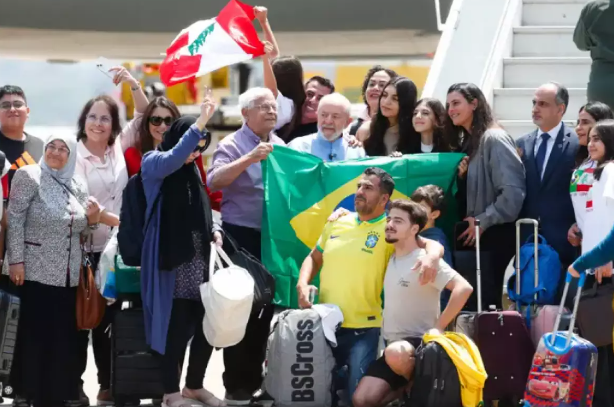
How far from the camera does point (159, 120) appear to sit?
347 inches

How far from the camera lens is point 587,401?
24.5 feet

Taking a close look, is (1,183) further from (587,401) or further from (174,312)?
(587,401)

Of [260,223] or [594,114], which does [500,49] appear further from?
[260,223]

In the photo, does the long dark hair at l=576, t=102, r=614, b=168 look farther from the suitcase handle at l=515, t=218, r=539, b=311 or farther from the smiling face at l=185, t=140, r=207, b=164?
the smiling face at l=185, t=140, r=207, b=164

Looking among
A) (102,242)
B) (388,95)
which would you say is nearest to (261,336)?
(102,242)

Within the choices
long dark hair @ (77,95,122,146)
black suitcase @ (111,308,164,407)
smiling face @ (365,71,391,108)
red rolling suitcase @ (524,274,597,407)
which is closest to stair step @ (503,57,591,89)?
smiling face @ (365,71,391,108)

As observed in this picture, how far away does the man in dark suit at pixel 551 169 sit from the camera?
8.33m

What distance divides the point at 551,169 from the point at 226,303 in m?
2.21

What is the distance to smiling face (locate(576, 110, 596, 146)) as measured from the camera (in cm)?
831

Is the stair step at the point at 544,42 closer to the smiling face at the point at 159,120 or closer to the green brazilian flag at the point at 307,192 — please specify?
the green brazilian flag at the point at 307,192

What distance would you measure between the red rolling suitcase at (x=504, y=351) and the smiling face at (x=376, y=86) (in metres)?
2.11

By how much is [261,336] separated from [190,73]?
1831mm

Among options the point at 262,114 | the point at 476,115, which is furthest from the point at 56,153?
the point at 476,115

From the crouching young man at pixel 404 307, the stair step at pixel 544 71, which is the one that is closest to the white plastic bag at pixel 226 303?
the crouching young man at pixel 404 307
